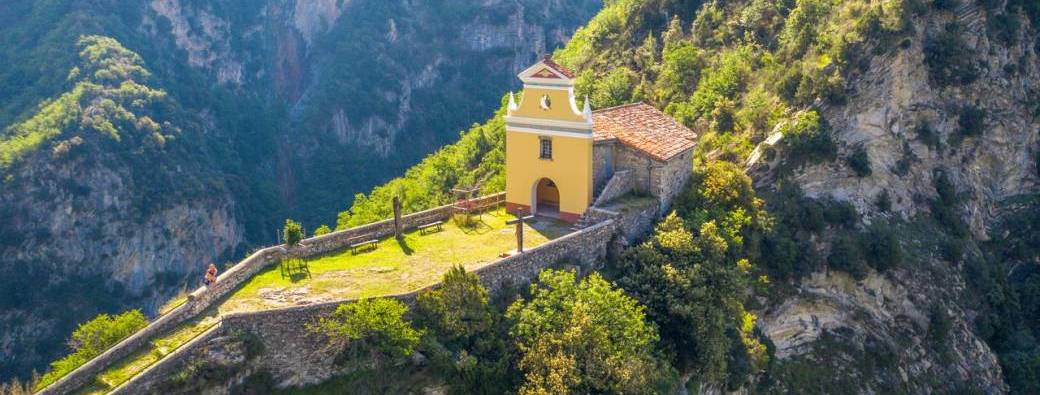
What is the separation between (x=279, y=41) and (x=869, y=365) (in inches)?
4523

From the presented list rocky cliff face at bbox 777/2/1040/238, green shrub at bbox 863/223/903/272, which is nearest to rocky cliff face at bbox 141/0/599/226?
rocky cliff face at bbox 777/2/1040/238

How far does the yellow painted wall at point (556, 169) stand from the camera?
30.4 meters

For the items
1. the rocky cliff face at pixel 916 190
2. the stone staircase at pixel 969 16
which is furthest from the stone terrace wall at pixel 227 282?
the stone staircase at pixel 969 16

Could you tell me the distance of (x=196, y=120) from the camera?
98625 mm

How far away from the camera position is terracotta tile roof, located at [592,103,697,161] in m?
31.7

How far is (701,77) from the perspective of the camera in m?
45.7

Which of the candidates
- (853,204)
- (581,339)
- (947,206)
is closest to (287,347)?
(581,339)

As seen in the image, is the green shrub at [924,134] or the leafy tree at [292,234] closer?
the leafy tree at [292,234]

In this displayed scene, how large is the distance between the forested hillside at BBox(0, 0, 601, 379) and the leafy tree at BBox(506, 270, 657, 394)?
182 ft

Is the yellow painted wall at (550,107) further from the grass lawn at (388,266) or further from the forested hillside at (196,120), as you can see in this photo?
the forested hillside at (196,120)

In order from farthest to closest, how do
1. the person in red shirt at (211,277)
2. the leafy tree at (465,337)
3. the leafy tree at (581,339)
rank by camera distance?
the person in red shirt at (211,277)
the leafy tree at (465,337)
the leafy tree at (581,339)

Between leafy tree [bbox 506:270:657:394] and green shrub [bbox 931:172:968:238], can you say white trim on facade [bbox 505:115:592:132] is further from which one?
green shrub [bbox 931:172:968:238]

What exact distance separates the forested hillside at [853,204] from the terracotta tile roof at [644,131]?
1.92 meters

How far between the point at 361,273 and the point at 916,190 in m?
25.5
